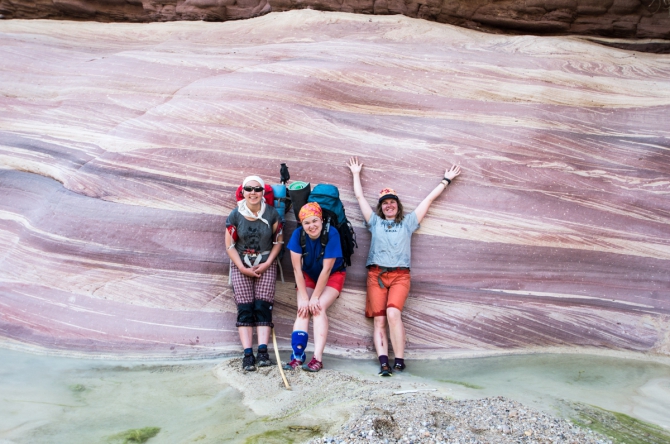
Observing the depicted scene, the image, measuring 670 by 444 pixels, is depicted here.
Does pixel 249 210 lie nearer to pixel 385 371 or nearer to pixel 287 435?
pixel 385 371

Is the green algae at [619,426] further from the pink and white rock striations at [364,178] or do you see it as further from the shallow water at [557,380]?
the pink and white rock striations at [364,178]

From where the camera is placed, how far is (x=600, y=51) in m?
6.72

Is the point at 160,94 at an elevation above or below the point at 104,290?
above

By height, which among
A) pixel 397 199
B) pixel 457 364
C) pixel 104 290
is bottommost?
pixel 457 364

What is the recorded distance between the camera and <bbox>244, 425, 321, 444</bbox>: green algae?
3586 mm

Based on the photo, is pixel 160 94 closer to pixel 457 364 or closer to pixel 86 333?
pixel 86 333

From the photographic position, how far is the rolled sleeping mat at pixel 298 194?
17.8ft

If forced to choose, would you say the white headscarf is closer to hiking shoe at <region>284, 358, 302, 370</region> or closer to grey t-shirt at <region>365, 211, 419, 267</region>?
grey t-shirt at <region>365, 211, 419, 267</region>

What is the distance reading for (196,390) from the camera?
4.61 m


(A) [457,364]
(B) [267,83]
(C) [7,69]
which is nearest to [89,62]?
(C) [7,69]

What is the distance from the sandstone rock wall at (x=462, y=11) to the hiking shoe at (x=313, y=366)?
449cm

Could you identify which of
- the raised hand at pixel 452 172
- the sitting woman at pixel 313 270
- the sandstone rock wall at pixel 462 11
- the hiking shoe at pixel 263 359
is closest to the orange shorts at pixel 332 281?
the sitting woman at pixel 313 270

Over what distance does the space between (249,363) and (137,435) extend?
3.90ft

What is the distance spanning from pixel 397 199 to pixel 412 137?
958 mm
